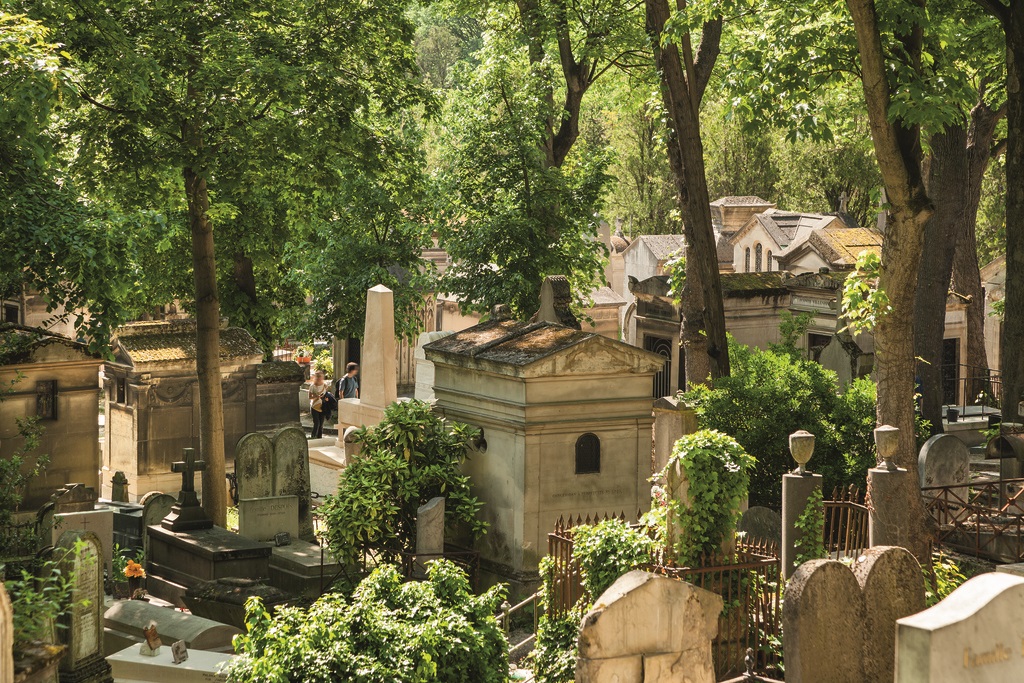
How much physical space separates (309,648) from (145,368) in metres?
12.7

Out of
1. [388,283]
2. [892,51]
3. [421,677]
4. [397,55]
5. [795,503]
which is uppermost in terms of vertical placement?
[397,55]

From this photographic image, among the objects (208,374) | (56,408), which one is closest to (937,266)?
(208,374)

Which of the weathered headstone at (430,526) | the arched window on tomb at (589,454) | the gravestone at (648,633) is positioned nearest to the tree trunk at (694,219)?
the arched window on tomb at (589,454)

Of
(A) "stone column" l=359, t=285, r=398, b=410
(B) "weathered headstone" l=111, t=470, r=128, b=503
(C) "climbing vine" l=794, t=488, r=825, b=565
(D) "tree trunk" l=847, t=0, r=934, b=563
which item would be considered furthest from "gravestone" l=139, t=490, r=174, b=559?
(D) "tree trunk" l=847, t=0, r=934, b=563

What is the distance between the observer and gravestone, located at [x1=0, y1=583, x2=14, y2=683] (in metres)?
6.20

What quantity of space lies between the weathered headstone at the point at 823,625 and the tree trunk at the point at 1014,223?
24.8 feet

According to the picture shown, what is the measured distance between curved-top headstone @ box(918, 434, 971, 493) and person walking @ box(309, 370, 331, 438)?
1322 centimetres

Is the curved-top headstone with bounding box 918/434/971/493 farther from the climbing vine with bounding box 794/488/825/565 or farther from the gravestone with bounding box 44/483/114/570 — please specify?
the gravestone with bounding box 44/483/114/570

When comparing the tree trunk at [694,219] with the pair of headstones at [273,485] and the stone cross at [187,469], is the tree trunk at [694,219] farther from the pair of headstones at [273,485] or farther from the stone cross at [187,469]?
the stone cross at [187,469]

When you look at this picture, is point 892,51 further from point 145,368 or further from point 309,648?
point 145,368

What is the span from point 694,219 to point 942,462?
17.9 feet

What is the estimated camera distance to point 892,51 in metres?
12.1

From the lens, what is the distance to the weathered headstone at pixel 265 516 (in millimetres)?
14812

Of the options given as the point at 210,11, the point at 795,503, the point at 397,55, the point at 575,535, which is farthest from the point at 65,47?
the point at 795,503
